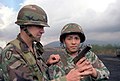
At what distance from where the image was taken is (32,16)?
5543 mm

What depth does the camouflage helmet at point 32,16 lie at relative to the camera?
5482mm

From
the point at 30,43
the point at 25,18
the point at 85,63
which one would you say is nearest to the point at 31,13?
the point at 25,18

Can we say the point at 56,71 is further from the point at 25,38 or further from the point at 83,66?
the point at 83,66

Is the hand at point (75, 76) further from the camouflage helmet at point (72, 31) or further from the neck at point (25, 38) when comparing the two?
the camouflage helmet at point (72, 31)

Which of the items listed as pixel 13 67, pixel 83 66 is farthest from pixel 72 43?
pixel 13 67

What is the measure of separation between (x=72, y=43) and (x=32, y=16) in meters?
1.14

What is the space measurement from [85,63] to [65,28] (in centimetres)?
195

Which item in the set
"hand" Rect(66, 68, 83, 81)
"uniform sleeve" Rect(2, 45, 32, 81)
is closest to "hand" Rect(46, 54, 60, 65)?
"uniform sleeve" Rect(2, 45, 32, 81)

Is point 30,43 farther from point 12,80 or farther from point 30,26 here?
point 12,80

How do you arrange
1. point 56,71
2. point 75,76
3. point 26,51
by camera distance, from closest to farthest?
point 75,76 < point 26,51 < point 56,71

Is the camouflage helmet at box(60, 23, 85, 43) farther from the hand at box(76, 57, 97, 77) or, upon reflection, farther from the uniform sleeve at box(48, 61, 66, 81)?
the hand at box(76, 57, 97, 77)

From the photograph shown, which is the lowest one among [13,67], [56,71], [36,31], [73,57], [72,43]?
[56,71]

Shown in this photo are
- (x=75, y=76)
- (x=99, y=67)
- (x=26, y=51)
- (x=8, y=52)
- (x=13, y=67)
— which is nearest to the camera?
(x=75, y=76)

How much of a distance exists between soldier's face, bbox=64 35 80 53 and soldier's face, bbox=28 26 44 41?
0.96m
